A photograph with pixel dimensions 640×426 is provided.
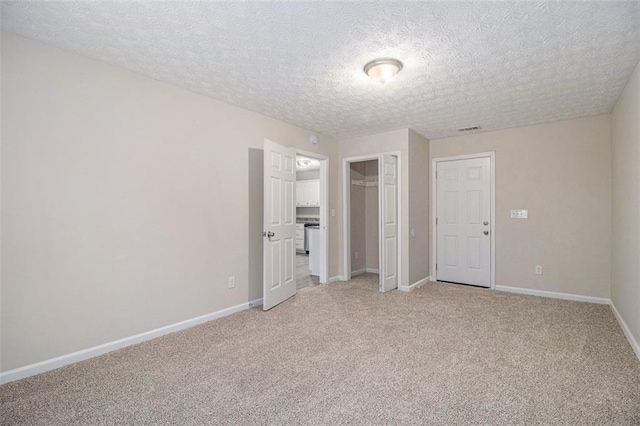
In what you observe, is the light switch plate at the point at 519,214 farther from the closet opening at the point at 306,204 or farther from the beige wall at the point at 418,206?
the closet opening at the point at 306,204

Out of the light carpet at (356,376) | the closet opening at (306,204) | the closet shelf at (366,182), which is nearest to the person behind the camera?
the light carpet at (356,376)

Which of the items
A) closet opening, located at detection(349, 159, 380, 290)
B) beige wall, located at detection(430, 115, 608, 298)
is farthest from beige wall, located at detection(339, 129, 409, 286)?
beige wall, located at detection(430, 115, 608, 298)

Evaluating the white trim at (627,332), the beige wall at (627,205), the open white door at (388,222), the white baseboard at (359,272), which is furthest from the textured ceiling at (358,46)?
the white baseboard at (359,272)

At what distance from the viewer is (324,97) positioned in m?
3.42

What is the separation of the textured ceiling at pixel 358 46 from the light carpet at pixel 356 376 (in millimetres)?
2394

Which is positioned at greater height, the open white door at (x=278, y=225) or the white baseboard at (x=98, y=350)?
the open white door at (x=278, y=225)

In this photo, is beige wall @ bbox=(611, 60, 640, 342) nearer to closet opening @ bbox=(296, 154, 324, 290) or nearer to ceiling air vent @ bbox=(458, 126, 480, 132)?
ceiling air vent @ bbox=(458, 126, 480, 132)

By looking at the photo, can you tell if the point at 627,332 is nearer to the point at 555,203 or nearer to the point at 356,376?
the point at 555,203

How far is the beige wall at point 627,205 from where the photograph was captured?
268 cm

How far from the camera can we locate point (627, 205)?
Result: 9.98 ft

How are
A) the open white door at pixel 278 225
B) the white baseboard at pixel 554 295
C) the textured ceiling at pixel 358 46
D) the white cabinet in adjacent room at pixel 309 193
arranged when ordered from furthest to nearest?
the white cabinet in adjacent room at pixel 309 193, the white baseboard at pixel 554 295, the open white door at pixel 278 225, the textured ceiling at pixel 358 46

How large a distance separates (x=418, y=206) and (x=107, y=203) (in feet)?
13.4

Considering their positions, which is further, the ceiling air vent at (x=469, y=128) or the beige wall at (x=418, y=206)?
the beige wall at (x=418, y=206)

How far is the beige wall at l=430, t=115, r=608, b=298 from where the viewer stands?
4.04m
